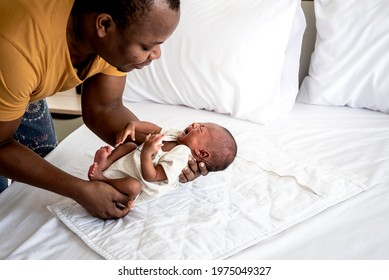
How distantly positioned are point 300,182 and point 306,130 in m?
0.35

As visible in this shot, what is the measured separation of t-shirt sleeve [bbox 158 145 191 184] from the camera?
3.85 feet

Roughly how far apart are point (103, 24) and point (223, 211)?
1.81 ft

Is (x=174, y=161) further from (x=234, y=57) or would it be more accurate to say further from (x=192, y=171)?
(x=234, y=57)

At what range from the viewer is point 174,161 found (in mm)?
1184

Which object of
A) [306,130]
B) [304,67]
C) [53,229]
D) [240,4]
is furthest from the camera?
[304,67]

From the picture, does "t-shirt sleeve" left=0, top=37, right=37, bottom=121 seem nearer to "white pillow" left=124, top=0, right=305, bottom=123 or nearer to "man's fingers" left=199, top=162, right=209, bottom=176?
"man's fingers" left=199, top=162, right=209, bottom=176

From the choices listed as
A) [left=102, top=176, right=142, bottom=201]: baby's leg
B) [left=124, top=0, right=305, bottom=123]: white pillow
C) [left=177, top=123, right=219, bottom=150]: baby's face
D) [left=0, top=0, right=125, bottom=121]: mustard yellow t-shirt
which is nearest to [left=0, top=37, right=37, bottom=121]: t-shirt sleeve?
[left=0, top=0, right=125, bottom=121]: mustard yellow t-shirt

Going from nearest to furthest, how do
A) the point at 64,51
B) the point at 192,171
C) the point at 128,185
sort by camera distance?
the point at 64,51 < the point at 128,185 < the point at 192,171

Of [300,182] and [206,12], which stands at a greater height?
[206,12]

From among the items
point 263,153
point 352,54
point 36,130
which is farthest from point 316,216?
point 36,130

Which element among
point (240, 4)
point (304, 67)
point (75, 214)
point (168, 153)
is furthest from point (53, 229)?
point (304, 67)

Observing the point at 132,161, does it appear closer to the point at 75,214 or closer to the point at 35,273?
the point at 75,214

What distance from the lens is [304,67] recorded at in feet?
6.42

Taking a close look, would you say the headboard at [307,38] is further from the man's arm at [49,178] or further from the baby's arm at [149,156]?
the man's arm at [49,178]
